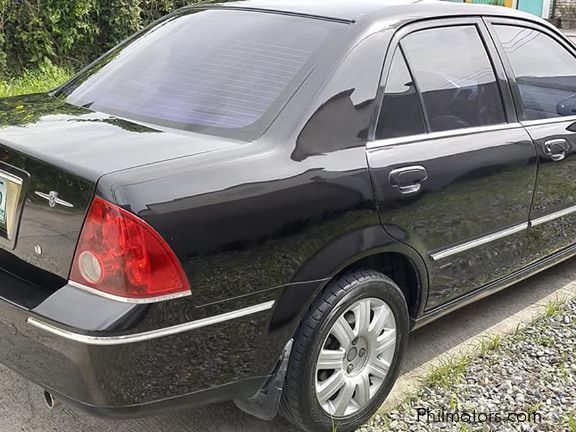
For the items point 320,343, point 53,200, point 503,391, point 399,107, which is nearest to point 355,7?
point 399,107

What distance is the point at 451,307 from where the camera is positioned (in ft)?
10.6

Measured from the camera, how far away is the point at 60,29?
27.0 feet

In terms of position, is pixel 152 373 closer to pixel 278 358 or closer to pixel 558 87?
pixel 278 358

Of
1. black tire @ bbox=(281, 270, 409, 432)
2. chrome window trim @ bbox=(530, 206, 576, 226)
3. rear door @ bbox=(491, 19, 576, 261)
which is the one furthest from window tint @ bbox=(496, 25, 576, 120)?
black tire @ bbox=(281, 270, 409, 432)

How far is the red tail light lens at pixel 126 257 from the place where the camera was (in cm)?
207

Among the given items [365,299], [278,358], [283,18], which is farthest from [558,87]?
[278,358]

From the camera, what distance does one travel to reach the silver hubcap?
2629mm

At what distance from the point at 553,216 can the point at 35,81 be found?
584 centimetres

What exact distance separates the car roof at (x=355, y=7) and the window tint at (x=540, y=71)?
0.95 ft

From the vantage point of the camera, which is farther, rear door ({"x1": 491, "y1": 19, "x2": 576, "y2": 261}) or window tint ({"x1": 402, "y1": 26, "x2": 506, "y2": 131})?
rear door ({"x1": 491, "y1": 19, "x2": 576, "y2": 261})

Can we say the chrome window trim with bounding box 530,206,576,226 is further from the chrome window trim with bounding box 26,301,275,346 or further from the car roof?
the chrome window trim with bounding box 26,301,275,346

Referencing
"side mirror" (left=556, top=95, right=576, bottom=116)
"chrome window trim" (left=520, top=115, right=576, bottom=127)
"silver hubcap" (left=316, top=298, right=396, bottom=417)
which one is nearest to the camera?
"silver hubcap" (left=316, top=298, right=396, bottom=417)

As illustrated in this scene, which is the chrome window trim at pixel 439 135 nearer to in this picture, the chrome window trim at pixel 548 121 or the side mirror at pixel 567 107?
the chrome window trim at pixel 548 121

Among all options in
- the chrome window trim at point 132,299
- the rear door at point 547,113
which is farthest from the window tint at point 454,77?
the chrome window trim at point 132,299
